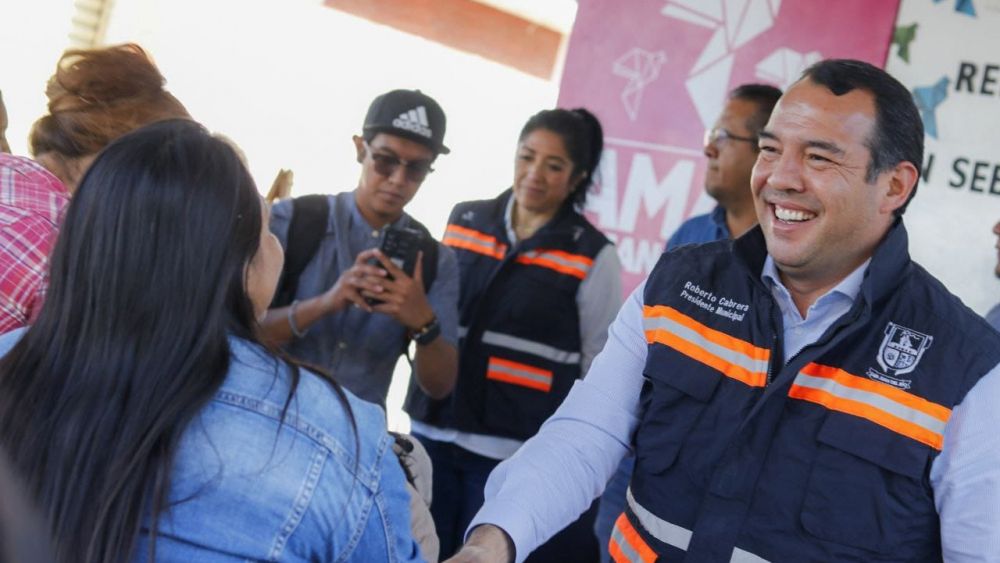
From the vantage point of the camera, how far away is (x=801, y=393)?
225 cm

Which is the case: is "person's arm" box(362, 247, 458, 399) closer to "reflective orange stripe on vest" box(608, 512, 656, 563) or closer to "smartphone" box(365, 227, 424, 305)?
"smartphone" box(365, 227, 424, 305)

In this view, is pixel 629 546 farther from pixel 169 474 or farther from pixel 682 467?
pixel 169 474

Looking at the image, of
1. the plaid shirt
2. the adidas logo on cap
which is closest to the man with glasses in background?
the adidas logo on cap

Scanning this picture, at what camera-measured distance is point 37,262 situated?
8.02 ft

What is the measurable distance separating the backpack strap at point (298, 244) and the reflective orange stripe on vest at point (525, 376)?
89 cm

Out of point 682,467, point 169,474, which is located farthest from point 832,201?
point 169,474

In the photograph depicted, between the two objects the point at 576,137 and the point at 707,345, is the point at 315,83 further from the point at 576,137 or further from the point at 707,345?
the point at 707,345

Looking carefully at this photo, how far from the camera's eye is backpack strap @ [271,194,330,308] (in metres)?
3.41

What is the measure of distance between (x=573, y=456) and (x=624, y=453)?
0.15 meters

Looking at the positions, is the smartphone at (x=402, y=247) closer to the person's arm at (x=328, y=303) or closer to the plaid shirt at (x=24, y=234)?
the person's arm at (x=328, y=303)

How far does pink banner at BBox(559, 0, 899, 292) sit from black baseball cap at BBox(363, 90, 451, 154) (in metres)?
2.04

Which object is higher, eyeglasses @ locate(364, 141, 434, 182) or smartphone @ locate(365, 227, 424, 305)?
eyeglasses @ locate(364, 141, 434, 182)

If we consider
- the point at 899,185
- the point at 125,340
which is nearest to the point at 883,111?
the point at 899,185

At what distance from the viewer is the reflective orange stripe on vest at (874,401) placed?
2125mm
